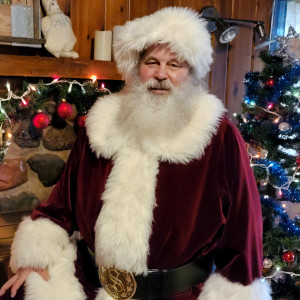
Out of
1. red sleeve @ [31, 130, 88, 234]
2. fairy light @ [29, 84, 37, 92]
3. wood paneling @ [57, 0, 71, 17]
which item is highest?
wood paneling @ [57, 0, 71, 17]

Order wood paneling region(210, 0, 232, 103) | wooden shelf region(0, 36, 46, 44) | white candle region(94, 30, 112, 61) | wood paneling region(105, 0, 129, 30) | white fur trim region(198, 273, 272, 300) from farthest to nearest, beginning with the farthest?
wood paneling region(210, 0, 232, 103) < wood paneling region(105, 0, 129, 30) < white candle region(94, 30, 112, 61) < wooden shelf region(0, 36, 46, 44) < white fur trim region(198, 273, 272, 300)

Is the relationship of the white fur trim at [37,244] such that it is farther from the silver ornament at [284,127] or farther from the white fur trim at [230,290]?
the silver ornament at [284,127]

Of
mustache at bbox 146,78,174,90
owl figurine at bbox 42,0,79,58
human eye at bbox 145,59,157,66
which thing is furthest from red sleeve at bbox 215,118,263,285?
owl figurine at bbox 42,0,79,58

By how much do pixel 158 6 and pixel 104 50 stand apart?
0.58 m

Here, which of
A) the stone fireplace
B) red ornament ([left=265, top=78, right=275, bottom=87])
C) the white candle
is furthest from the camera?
the white candle

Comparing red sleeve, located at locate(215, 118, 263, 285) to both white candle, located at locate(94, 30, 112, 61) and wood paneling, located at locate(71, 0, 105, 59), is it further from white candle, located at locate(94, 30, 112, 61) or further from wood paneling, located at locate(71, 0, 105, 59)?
wood paneling, located at locate(71, 0, 105, 59)

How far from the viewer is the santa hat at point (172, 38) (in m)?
1.34

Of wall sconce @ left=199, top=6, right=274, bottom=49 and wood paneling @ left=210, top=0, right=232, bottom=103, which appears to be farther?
wood paneling @ left=210, top=0, right=232, bottom=103

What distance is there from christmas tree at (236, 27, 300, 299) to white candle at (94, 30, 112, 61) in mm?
836

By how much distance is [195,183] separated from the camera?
1342 millimetres

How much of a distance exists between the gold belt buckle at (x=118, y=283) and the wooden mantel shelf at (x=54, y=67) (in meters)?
1.13

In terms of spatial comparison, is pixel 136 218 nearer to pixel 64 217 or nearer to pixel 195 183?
pixel 195 183

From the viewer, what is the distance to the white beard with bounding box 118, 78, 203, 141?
4.45ft

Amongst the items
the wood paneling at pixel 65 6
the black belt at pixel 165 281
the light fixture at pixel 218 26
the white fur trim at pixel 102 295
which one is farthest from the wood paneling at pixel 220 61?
the white fur trim at pixel 102 295
